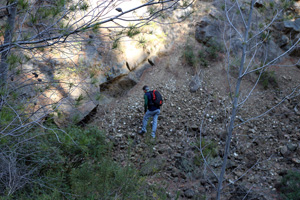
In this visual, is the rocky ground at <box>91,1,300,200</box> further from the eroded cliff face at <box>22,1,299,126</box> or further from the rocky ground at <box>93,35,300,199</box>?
the eroded cliff face at <box>22,1,299,126</box>

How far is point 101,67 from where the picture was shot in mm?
8492

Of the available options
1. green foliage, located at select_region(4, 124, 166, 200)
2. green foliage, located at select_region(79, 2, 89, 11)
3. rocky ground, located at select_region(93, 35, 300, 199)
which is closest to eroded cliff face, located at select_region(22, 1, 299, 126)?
rocky ground, located at select_region(93, 35, 300, 199)

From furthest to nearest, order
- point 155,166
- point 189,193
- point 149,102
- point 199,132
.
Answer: point 199,132, point 149,102, point 155,166, point 189,193

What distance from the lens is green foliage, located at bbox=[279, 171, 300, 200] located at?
483 centimetres

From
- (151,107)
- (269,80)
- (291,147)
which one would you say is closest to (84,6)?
(151,107)

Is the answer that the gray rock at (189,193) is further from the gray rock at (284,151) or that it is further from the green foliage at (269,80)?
the green foliage at (269,80)

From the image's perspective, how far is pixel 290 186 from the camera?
A: 509 centimetres

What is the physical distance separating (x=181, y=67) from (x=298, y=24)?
6.16 metres

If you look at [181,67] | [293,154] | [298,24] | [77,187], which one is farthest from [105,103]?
[298,24]

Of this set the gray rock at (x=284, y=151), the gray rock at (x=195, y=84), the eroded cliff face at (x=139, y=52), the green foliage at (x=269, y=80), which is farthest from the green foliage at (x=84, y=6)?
the green foliage at (x=269, y=80)

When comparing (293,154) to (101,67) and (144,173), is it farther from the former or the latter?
(101,67)

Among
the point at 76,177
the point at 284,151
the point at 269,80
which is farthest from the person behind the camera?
the point at 269,80

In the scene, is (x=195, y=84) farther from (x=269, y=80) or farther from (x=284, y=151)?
(x=284, y=151)

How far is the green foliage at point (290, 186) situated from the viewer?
4828 mm
